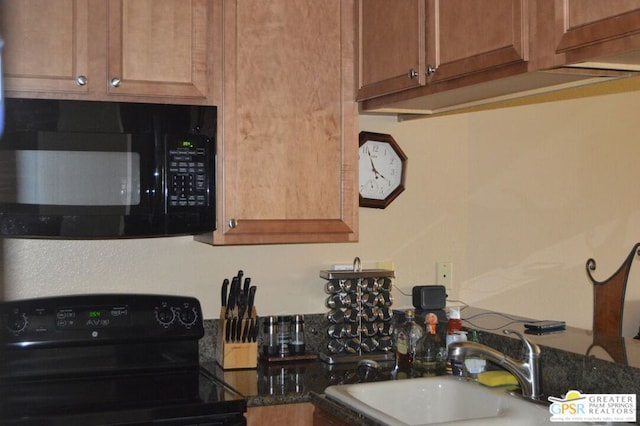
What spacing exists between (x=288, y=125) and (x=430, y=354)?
2.88 ft

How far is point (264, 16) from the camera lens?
8.19 ft

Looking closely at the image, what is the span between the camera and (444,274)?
2.98m

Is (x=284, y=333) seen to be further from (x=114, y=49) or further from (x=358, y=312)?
(x=114, y=49)

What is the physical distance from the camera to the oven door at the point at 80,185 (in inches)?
87.4

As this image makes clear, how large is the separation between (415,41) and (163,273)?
1148 mm

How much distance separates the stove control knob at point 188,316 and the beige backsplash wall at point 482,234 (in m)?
0.09

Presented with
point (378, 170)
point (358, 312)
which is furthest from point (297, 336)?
point (378, 170)

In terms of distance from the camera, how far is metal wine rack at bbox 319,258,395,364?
2.74m

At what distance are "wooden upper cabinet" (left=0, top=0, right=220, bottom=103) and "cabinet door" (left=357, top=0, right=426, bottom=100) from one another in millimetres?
496

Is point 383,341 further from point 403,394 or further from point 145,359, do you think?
point 145,359

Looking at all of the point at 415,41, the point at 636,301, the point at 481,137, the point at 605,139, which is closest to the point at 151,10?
the point at 415,41

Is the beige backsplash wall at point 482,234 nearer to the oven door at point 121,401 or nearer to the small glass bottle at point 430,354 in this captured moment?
the oven door at point 121,401

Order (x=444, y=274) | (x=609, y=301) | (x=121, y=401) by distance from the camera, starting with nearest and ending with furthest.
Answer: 1. (x=121, y=401)
2. (x=444, y=274)
3. (x=609, y=301)

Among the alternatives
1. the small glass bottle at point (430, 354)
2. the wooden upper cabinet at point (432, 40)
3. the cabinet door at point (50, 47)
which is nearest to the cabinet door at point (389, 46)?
the wooden upper cabinet at point (432, 40)
